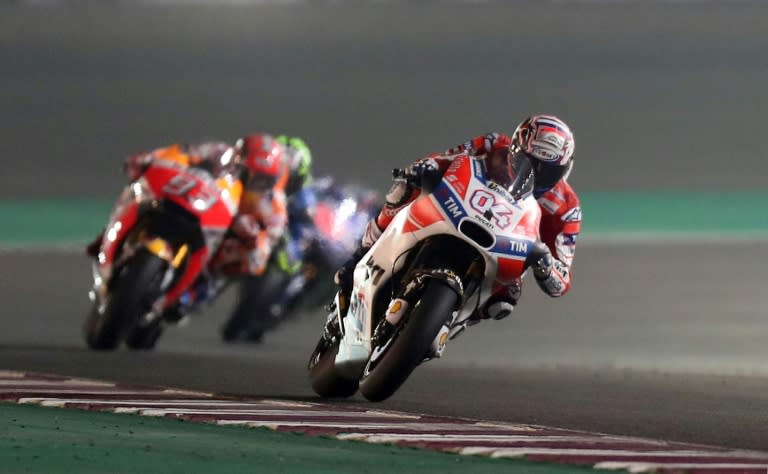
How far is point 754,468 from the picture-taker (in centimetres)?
604

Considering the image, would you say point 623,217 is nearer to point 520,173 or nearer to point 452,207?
point 520,173

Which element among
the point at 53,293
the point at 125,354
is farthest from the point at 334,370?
the point at 53,293

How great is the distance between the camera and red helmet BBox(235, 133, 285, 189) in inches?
460

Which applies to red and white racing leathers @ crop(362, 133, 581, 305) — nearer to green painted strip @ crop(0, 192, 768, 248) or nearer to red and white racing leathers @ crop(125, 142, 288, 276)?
red and white racing leathers @ crop(125, 142, 288, 276)

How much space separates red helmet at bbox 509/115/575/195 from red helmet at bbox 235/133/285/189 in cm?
371

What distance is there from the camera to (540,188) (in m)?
8.28

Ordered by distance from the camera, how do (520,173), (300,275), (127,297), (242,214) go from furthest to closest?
1. (300,275)
2. (242,214)
3. (127,297)
4. (520,173)

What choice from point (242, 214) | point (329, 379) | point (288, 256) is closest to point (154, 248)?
point (242, 214)

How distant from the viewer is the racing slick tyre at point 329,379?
8.50m

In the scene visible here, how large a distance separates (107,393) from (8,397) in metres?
0.51

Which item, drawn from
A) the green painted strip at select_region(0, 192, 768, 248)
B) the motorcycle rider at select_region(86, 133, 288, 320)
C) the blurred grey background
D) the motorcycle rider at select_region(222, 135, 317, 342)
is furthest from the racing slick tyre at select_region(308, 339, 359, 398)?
the blurred grey background

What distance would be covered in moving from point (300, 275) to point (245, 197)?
124 cm

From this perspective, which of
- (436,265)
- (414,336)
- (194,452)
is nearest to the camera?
(194,452)

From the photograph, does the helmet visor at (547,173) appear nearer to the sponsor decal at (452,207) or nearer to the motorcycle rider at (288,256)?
the sponsor decal at (452,207)
